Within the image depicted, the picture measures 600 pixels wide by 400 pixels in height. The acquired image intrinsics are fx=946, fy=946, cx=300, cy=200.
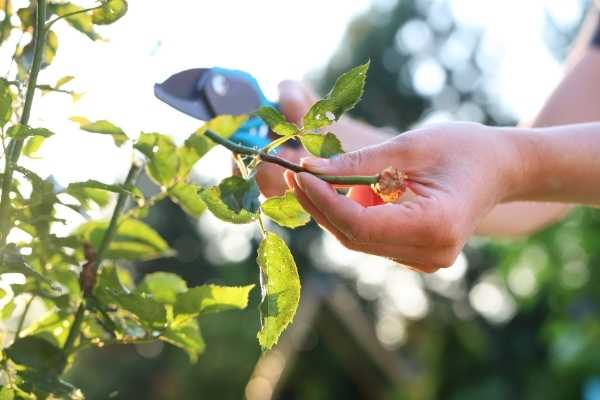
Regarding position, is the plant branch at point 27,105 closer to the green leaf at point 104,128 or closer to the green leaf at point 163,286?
the green leaf at point 104,128

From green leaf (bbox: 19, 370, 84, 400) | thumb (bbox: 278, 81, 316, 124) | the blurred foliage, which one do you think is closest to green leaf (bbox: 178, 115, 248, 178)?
green leaf (bbox: 19, 370, 84, 400)

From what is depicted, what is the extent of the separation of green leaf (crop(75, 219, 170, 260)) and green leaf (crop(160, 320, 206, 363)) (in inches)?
4.5

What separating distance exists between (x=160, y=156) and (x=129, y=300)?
150 mm

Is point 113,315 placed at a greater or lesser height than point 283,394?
greater

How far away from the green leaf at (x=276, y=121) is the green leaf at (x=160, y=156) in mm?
147

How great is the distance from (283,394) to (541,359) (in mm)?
3889

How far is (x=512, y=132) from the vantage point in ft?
3.23

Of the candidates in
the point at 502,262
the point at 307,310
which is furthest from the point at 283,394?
the point at 502,262

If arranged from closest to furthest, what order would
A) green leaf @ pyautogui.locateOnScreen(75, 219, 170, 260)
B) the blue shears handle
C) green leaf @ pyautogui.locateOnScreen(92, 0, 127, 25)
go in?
green leaf @ pyautogui.locateOnScreen(92, 0, 127, 25), green leaf @ pyautogui.locateOnScreen(75, 219, 170, 260), the blue shears handle

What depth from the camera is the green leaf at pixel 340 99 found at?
2.33 ft

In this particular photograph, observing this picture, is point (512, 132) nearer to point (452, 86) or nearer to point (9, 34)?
point (9, 34)

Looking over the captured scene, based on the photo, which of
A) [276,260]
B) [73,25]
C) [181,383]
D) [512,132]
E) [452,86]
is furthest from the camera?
[452,86]

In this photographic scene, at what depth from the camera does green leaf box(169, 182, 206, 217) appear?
896 millimetres

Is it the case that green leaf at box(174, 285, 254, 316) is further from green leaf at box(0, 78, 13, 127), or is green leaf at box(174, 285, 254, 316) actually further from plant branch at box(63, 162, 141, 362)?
green leaf at box(0, 78, 13, 127)
